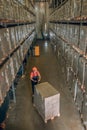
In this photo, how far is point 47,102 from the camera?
191 inches

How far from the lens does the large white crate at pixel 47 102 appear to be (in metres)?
4.86

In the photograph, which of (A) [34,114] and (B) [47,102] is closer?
(B) [47,102]

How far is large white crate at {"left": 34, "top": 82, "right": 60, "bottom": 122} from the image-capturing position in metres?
4.86

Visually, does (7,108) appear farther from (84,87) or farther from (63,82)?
(63,82)

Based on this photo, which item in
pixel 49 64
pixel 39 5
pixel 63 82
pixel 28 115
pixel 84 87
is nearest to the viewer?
pixel 84 87

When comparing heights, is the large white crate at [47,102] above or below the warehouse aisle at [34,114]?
above

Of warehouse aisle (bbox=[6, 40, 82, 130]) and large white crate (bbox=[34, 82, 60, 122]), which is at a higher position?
large white crate (bbox=[34, 82, 60, 122])

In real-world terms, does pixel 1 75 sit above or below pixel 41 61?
above

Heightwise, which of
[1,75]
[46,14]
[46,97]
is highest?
[46,14]

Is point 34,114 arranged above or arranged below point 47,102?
below

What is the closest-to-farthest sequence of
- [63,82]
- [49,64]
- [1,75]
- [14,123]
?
[1,75]
[14,123]
[63,82]
[49,64]

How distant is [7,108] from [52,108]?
66.0 inches

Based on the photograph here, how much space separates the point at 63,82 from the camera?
7.93 m

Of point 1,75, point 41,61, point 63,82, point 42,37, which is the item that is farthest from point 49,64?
point 42,37
